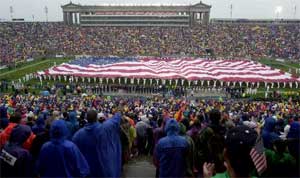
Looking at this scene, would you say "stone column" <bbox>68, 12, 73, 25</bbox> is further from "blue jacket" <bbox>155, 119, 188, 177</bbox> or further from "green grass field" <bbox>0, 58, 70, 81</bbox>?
"blue jacket" <bbox>155, 119, 188, 177</bbox>

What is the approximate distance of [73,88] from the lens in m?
31.3

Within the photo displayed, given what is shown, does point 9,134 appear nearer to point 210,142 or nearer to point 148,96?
point 210,142

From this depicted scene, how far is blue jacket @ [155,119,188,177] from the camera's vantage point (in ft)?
16.8

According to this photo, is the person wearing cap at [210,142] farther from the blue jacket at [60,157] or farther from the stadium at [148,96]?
the blue jacket at [60,157]

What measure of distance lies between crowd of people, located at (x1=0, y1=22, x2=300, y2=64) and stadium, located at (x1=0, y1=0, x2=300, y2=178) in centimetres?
20

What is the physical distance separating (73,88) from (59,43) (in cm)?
4149

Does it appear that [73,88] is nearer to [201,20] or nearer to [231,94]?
[231,94]

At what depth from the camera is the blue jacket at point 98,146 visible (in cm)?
529

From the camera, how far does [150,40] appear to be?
73.5 m

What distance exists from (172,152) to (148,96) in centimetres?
2419

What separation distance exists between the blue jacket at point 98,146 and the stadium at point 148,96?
1 cm

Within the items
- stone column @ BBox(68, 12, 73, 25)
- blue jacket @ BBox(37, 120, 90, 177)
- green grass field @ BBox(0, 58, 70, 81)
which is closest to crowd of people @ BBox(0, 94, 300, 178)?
blue jacket @ BBox(37, 120, 90, 177)

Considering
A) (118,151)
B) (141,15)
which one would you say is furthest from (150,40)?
(118,151)

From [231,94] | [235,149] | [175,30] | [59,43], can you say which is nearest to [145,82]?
[231,94]
